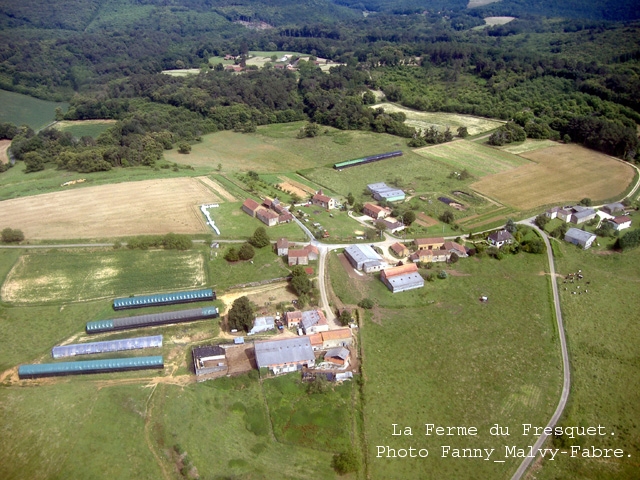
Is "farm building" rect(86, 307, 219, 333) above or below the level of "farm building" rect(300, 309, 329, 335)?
above

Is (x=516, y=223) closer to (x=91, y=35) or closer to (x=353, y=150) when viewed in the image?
(x=353, y=150)

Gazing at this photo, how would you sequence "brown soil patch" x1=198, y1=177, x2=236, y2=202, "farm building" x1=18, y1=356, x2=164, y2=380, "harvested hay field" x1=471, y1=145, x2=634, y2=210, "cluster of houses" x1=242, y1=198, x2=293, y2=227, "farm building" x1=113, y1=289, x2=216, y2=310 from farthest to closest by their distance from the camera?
"harvested hay field" x1=471, y1=145, x2=634, y2=210, "brown soil patch" x1=198, y1=177, x2=236, y2=202, "cluster of houses" x1=242, y1=198, x2=293, y2=227, "farm building" x1=113, y1=289, x2=216, y2=310, "farm building" x1=18, y1=356, x2=164, y2=380

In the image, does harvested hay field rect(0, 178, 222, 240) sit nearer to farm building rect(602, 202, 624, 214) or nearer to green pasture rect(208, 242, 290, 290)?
green pasture rect(208, 242, 290, 290)

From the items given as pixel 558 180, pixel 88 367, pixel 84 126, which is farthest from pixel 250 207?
pixel 84 126

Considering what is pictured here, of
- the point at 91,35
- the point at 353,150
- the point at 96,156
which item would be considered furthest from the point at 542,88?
the point at 91,35

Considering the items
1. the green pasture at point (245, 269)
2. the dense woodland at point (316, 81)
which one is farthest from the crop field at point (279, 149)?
the green pasture at point (245, 269)

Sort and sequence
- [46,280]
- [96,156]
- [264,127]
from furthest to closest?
1. [264,127]
2. [96,156]
3. [46,280]

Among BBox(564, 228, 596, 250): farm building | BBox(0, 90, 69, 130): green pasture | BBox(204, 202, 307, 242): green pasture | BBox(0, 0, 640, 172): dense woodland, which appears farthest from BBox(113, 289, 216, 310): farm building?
BBox(0, 90, 69, 130): green pasture

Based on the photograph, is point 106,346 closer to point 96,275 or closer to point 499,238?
point 96,275
